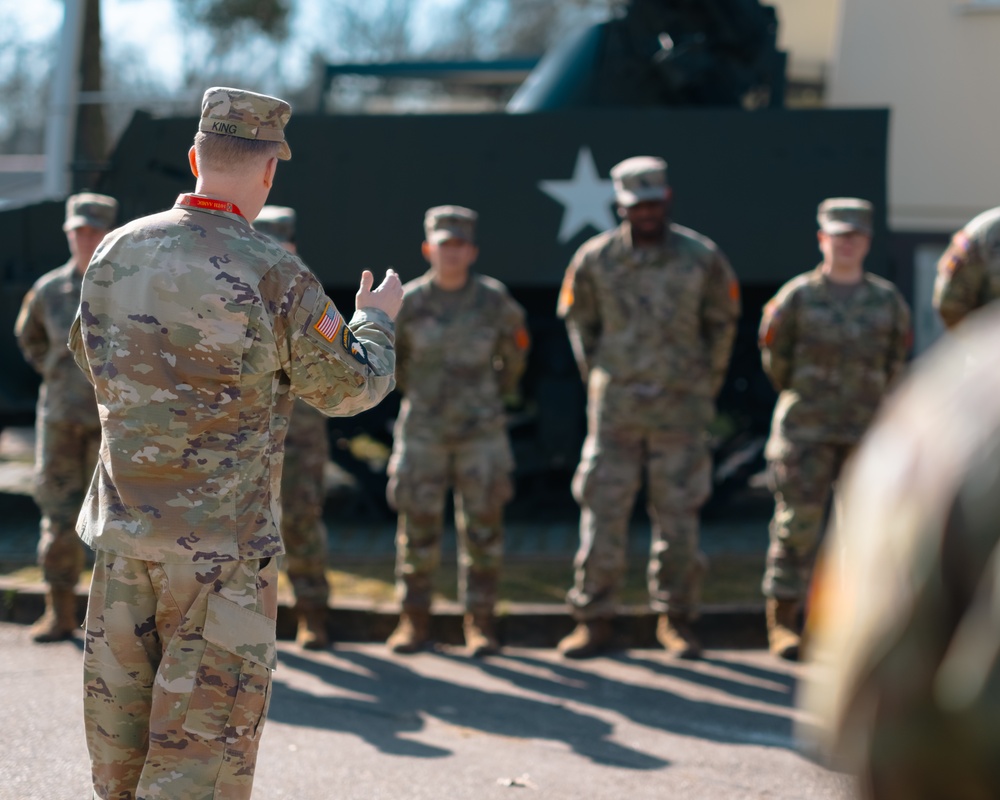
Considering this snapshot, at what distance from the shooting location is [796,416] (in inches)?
223

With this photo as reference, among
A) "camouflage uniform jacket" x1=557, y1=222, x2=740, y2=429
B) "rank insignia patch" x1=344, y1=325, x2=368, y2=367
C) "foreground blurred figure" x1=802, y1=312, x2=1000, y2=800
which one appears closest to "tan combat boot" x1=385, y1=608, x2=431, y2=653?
"camouflage uniform jacket" x1=557, y1=222, x2=740, y2=429

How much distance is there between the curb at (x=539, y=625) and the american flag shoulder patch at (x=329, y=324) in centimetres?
328

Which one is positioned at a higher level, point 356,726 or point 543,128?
point 543,128

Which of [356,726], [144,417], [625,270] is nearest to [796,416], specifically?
[625,270]

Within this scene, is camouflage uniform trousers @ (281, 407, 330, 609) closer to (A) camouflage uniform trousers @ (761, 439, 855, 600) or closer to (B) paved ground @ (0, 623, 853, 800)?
(B) paved ground @ (0, 623, 853, 800)

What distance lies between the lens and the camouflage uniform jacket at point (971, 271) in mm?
5254

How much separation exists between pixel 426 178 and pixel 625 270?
2370 mm

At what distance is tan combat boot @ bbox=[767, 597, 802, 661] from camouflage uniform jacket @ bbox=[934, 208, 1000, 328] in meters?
1.35

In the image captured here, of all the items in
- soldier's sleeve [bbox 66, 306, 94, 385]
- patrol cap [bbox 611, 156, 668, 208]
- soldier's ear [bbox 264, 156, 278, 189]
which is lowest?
soldier's sleeve [bbox 66, 306, 94, 385]

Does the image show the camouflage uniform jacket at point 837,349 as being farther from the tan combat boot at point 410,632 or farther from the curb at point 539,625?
the tan combat boot at point 410,632

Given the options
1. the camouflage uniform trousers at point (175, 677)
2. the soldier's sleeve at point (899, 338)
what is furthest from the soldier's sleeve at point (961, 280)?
the camouflage uniform trousers at point (175, 677)

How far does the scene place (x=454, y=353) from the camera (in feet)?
18.7

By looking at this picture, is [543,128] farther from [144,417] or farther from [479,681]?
[144,417]

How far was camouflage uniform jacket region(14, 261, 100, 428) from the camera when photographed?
5664 mm
